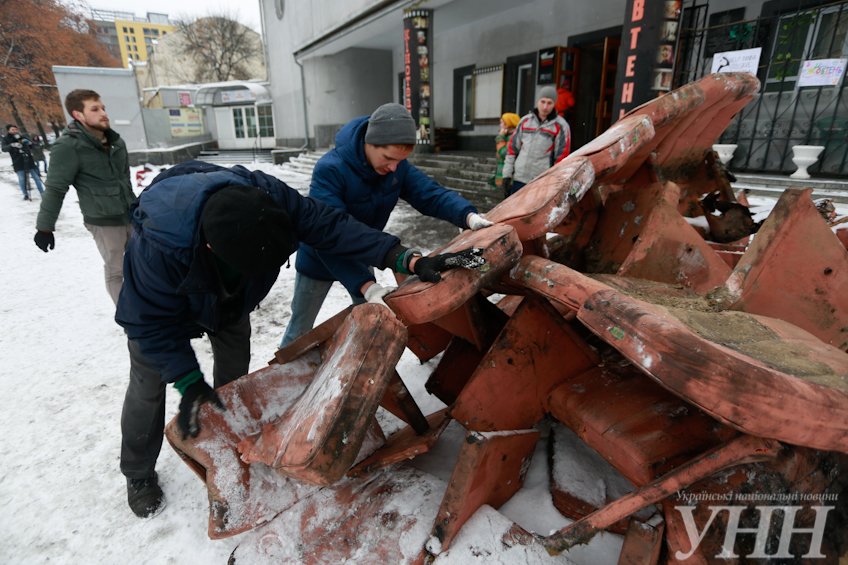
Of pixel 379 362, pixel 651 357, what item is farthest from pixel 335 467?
pixel 651 357

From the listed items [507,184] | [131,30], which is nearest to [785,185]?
[507,184]

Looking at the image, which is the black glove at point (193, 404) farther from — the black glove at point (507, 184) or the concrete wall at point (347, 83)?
the concrete wall at point (347, 83)

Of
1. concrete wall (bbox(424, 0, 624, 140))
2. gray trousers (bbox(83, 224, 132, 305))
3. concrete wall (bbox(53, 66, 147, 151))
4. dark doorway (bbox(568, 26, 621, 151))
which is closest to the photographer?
gray trousers (bbox(83, 224, 132, 305))

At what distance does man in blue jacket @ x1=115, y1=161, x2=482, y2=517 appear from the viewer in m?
1.42

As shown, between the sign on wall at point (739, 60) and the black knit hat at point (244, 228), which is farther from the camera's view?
the sign on wall at point (739, 60)

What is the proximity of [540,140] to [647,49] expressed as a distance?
5.63ft

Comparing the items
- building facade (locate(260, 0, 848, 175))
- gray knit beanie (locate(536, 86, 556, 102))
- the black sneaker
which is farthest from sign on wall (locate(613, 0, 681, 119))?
the black sneaker

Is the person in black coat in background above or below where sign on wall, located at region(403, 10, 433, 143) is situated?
below

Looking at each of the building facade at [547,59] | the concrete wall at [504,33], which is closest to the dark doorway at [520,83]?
the building facade at [547,59]

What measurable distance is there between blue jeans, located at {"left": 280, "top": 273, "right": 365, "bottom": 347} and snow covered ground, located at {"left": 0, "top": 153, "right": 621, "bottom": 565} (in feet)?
2.18

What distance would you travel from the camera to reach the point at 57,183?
310 cm

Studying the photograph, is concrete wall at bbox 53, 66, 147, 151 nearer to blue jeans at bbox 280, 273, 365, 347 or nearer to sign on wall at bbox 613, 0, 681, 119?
sign on wall at bbox 613, 0, 681, 119

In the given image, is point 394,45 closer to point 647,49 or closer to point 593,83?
point 593,83

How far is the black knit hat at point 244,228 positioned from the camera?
4.47 feet
